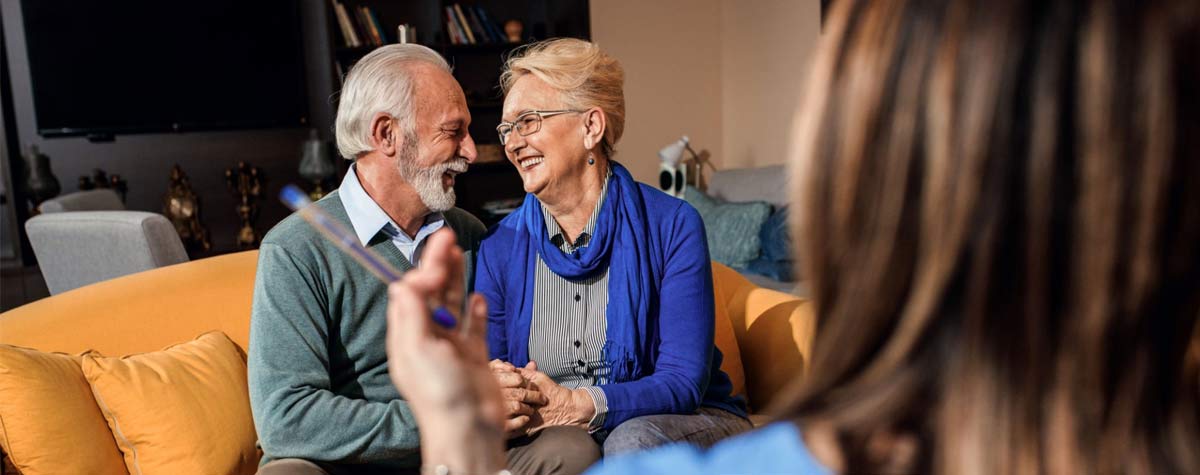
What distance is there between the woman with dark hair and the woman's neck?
135cm

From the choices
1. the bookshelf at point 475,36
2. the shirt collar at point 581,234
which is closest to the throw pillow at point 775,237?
the bookshelf at point 475,36

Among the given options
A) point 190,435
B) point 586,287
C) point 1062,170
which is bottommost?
point 190,435

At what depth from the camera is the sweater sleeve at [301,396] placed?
157 cm

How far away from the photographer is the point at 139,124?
445 centimetres

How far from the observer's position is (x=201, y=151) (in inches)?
191

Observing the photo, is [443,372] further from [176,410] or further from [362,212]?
[176,410]

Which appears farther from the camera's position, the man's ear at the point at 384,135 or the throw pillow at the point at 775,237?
the throw pillow at the point at 775,237

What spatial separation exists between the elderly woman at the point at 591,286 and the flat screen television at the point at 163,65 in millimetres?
3040

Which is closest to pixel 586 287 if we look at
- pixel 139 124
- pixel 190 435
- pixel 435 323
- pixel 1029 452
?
pixel 190 435

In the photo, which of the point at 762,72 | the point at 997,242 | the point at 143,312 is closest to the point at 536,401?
the point at 143,312

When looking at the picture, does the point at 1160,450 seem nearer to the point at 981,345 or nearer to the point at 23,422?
the point at 981,345

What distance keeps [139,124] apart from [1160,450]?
4.66 meters

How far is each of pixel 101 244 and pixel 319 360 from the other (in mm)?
1325

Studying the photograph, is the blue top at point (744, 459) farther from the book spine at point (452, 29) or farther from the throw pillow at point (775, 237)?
the book spine at point (452, 29)
